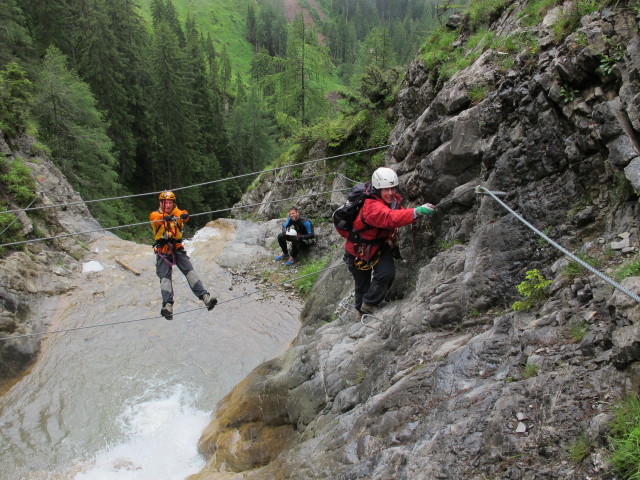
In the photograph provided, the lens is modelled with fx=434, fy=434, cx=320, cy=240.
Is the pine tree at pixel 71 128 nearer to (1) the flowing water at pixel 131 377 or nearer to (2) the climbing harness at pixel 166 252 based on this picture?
(1) the flowing water at pixel 131 377

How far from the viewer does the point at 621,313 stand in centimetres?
312

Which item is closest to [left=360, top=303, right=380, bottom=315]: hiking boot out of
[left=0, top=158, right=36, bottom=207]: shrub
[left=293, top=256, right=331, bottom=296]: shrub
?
[left=293, top=256, right=331, bottom=296]: shrub

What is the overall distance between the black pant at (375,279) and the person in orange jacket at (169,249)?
272 centimetres

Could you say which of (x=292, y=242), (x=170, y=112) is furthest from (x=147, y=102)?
(x=292, y=242)

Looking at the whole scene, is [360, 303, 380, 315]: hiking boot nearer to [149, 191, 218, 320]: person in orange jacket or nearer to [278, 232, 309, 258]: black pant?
[149, 191, 218, 320]: person in orange jacket

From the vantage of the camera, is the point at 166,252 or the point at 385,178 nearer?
the point at 385,178

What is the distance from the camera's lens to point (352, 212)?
633 centimetres

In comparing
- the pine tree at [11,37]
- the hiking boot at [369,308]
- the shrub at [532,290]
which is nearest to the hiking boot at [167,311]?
the hiking boot at [369,308]

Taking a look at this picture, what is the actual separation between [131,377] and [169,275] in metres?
3.15

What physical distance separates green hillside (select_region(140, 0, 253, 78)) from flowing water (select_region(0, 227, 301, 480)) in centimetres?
8601

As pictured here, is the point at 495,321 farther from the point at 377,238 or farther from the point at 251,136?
the point at 251,136

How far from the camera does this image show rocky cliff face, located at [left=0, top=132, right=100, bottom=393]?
10.3 metres

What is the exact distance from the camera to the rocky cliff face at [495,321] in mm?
3199

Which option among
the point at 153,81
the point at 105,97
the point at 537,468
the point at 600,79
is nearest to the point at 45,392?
the point at 537,468
